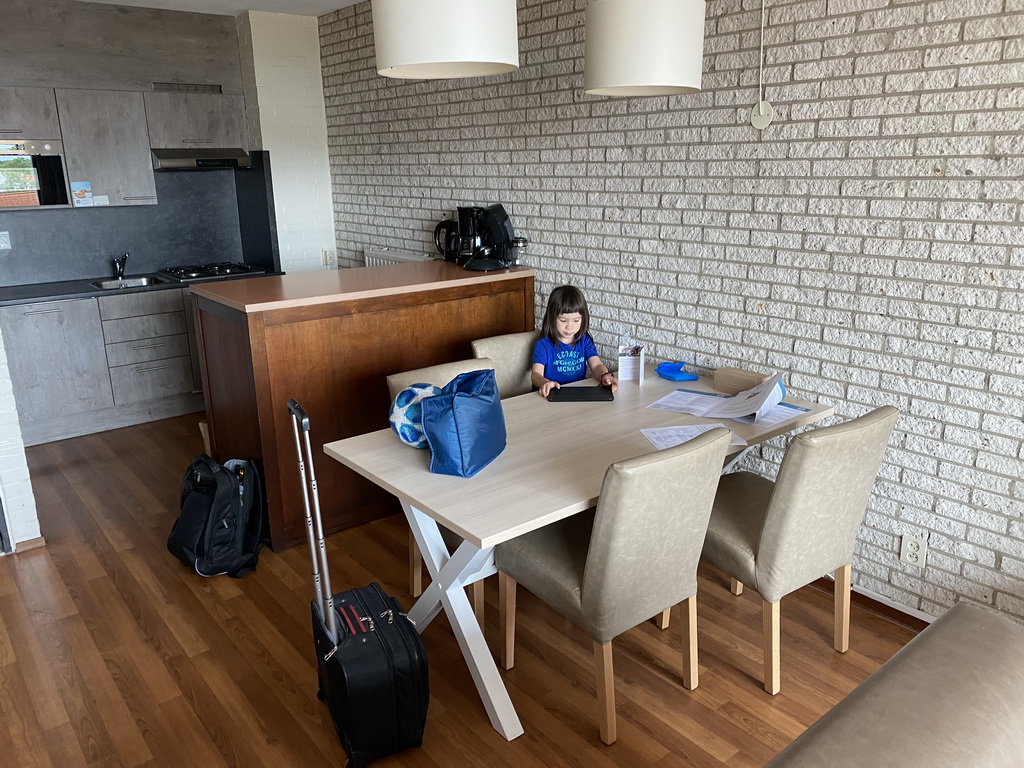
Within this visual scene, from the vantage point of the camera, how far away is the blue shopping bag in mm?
2094

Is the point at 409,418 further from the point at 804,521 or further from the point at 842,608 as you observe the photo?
the point at 842,608

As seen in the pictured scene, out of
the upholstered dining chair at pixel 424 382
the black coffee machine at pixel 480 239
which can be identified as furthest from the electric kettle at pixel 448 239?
the upholstered dining chair at pixel 424 382

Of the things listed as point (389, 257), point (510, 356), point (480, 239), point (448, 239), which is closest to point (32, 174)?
point (389, 257)

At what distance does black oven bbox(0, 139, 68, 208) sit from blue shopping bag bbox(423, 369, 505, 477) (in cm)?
372

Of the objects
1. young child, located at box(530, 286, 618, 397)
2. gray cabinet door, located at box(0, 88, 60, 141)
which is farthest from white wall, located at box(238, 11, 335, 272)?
young child, located at box(530, 286, 618, 397)

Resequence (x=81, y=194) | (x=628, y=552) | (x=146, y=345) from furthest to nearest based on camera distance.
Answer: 1. (x=146, y=345)
2. (x=81, y=194)
3. (x=628, y=552)

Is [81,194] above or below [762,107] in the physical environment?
below

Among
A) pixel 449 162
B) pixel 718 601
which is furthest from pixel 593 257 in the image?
pixel 718 601

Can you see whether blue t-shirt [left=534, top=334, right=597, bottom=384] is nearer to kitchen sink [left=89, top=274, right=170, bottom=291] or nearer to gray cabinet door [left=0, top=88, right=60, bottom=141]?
kitchen sink [left=89, top=274, right=170, bottom=291]

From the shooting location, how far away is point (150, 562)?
3.18m

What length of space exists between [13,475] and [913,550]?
11.7ft

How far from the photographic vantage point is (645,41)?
83.2 inches

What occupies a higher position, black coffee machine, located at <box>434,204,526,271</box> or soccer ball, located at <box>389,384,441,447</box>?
black coffee machine, located at <box>434,204,526,271</box>

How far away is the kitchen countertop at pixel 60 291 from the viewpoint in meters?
4.38
